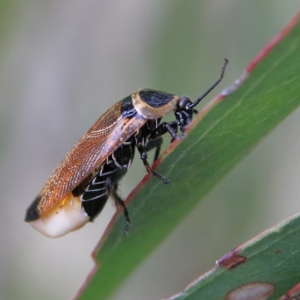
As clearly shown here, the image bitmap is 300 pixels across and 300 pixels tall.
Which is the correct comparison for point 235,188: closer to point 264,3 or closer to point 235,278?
point 264,3

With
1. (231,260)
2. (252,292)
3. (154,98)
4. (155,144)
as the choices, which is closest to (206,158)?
(231,260)

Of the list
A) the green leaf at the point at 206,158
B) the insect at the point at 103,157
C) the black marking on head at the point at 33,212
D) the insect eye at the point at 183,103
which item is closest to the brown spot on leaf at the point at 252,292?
the green leaf at the point at 206,158

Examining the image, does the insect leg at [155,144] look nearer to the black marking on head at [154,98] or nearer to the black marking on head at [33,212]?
the black marking on head at [154,98]

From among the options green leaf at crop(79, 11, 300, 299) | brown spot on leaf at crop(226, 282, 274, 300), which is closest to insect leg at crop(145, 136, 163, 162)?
green leaf at crop(79, 11, 300, 299)

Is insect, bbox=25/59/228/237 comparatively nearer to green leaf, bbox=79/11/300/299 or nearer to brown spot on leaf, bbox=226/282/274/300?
green leaf, bbox=79/11/300/299

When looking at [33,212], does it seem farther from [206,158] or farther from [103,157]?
[206,158]

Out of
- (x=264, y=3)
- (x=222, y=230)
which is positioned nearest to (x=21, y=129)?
(x=222, y=230)
